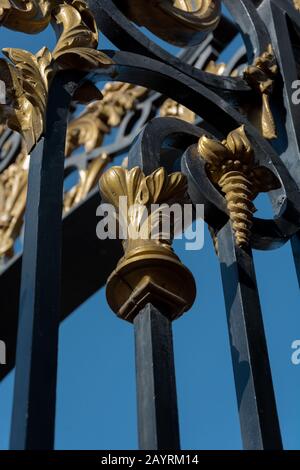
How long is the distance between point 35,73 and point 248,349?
1.14 feet

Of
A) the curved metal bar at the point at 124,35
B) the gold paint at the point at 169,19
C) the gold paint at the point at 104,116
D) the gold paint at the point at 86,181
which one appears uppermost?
the gold paint at the point at 104,116

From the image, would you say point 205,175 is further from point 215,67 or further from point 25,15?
point 215,67

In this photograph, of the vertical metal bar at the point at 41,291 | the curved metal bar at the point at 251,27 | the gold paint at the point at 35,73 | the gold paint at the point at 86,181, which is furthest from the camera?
the gold paint at the point at 86,181

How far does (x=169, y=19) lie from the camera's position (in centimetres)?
131

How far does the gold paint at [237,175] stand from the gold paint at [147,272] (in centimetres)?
14

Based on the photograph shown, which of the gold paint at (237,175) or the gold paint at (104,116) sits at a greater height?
the gold paint at (104,116)

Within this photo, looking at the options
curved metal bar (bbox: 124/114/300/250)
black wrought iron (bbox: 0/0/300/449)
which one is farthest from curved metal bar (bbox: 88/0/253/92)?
curved metal bar (bbox: 124/114/300/250)

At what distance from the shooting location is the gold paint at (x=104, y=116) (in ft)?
10.0

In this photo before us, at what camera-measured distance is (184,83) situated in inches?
48.9

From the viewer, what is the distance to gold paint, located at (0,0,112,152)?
106cm

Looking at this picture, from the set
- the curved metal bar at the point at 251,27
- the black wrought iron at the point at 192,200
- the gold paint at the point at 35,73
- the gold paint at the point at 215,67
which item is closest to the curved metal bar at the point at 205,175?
the black wrought iron at the point at 192,200

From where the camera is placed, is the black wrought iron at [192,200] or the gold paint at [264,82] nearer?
the black wrought iron at [192,200]

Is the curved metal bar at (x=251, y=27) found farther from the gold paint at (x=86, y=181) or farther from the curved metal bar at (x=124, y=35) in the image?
the gold paint at (x=86, y=181)

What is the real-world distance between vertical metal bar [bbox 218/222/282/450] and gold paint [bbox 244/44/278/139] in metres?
0.23
